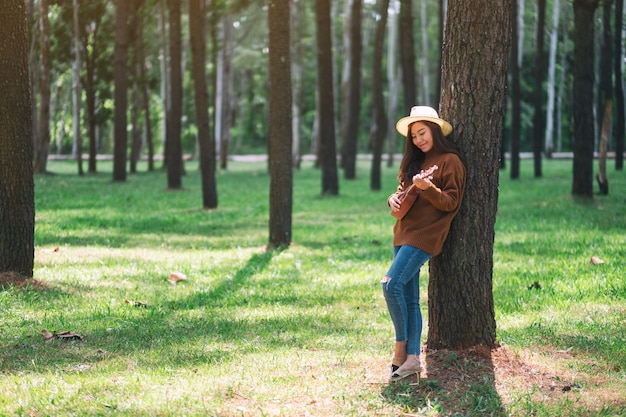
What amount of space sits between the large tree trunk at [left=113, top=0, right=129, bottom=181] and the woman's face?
21830 mm

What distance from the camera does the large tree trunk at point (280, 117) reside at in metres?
12.8

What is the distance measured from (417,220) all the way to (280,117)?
24.2 feet

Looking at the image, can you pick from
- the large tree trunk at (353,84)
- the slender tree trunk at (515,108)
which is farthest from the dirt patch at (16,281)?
the slender tree trunk at (515,108)

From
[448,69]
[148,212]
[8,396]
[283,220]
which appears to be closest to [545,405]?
[448,69]

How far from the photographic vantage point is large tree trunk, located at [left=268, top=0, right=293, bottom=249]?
42.0 feet

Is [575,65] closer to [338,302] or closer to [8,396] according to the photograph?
[338,302]

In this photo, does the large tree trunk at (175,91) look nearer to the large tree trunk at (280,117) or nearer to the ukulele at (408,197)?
the large tree trunk at (280,117)

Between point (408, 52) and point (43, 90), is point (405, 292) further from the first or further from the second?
point (43, 90)

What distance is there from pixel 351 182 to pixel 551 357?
81.1ft

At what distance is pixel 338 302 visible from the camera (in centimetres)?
909

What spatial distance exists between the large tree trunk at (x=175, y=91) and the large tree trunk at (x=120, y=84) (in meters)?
3.29

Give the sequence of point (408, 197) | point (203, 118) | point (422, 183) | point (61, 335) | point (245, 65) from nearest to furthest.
A: point (422, 183), point (408, 197), point (61, 335), point (203, 118), point (245, 65)

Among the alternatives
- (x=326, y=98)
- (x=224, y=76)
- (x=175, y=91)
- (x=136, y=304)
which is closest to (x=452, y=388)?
(x=136, y=304)

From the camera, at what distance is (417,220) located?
19.3 ft
